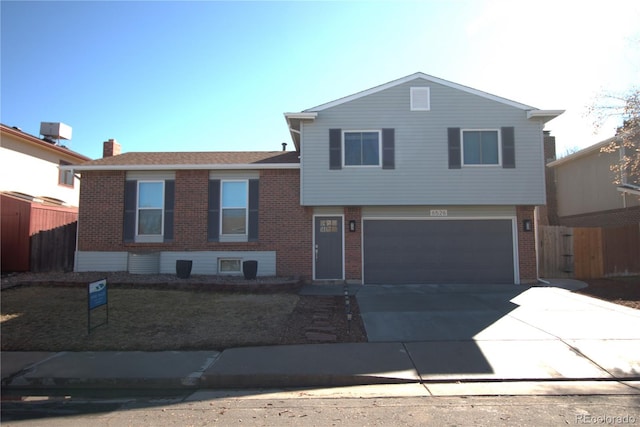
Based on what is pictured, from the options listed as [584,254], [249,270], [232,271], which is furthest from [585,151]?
[232,271]

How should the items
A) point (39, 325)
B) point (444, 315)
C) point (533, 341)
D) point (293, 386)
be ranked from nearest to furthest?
point (293, 386)
point (533, 341)
point (39, 325)
point (444, 315)

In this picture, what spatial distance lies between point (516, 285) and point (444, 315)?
5.34m

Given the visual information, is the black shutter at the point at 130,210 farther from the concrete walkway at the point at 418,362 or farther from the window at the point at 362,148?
the window at the point at 362,148

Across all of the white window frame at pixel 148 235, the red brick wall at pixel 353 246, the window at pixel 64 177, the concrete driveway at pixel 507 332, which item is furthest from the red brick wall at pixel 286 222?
the window at pixel 64 177

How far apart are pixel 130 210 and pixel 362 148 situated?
26.5 ft

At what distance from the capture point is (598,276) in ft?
48.0

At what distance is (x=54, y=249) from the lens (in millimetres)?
13383

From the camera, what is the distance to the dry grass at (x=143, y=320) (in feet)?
23.3

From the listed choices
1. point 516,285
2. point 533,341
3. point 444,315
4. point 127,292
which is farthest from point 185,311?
point 516,285

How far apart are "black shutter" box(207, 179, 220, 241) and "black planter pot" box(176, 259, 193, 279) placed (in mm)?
1207

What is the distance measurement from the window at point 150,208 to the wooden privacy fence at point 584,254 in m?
13.5

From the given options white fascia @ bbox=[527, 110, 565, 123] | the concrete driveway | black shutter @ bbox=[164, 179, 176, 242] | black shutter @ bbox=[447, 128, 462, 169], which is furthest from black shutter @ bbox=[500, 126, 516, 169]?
black shutter @ bbox=[164, 179, 176, 242]

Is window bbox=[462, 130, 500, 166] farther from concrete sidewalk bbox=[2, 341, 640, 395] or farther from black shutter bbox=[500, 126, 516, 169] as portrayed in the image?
concrete sidewalk bbox=[2, 341, 640, 395]

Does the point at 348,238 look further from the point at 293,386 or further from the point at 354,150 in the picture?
the point at 293,386
